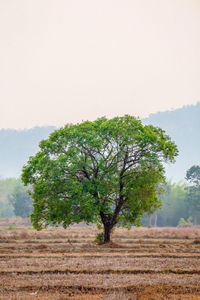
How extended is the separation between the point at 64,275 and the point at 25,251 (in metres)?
14.3

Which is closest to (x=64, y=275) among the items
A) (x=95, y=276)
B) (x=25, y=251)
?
(x=95, y=276)

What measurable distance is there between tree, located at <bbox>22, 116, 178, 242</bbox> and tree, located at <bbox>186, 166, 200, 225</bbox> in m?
72.4

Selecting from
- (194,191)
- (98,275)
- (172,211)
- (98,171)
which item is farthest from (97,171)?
(172,211)

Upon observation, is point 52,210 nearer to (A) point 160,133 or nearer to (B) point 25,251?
(B) point 25,251

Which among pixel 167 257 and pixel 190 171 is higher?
pixel 190 171

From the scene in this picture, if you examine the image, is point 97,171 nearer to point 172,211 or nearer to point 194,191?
point 194,191

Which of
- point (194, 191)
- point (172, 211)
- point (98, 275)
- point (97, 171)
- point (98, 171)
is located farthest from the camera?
point (172, 211)

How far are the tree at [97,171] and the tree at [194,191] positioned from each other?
7236 centimetres

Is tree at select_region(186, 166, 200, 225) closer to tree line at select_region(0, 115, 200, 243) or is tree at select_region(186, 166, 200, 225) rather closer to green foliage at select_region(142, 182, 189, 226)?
green foliage at select_region(142, 182, 189, 226)

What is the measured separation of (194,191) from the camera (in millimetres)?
113000

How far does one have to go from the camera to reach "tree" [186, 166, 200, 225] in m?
111

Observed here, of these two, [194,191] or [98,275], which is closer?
[98,275]

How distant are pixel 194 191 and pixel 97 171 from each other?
7654cm

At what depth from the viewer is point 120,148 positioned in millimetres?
40719
